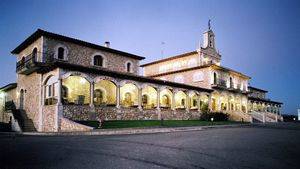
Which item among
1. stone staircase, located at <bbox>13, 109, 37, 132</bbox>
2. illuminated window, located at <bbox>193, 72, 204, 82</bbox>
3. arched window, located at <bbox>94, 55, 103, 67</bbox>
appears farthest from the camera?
illuminated window, located at <bbox>193, 72, 204, 82</bbox>

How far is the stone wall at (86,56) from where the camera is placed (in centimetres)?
2312

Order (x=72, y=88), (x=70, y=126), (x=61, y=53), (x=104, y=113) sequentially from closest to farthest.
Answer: (x=70, y=126) < (x=104, y=113) < (x=61, y=53) < (x=72, y=88)

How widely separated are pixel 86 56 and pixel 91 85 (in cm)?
636

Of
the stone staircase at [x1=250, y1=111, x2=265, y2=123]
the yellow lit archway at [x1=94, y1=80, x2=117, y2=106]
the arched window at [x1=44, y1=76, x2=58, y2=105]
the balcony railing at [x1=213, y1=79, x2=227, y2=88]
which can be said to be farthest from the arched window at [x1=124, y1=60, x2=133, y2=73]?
the stone staircase at [x1=250, y1=111, x2=265, y2=123]

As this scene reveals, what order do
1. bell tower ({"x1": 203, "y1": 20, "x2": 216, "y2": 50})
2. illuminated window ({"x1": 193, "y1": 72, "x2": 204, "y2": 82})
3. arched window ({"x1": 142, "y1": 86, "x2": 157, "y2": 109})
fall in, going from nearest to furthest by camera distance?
arched window ({"x1": 142, "y1": 86, "x2": 157, "y2": 109}), illuminated window ({"x1": 193, "y1": 72, "x2": 204, "y2": 82}), bell tower ({"x1": 203, "y1": 20, "x2": 216, "y2": 50})

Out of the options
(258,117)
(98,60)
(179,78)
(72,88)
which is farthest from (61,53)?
(258,117)

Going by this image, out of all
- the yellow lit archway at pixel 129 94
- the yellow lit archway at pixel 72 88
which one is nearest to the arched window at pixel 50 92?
the yellow lit archway at pixel 72 88

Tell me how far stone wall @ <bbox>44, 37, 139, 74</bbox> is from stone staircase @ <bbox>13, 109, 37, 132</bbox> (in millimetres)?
6851

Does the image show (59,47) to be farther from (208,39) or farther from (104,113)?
(208,39)

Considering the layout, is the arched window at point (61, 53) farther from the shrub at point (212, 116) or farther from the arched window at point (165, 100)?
the shrub at point (212, 116)

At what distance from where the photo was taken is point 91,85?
2075 cm

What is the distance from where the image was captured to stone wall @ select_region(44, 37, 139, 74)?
2312 centimetres

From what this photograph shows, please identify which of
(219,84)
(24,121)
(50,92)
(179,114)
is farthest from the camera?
(219,84)

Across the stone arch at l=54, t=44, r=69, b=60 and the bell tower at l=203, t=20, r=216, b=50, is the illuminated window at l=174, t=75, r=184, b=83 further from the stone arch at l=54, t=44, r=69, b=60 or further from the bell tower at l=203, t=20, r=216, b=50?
the stone arch at l=54, t=44, r=69, b=60
